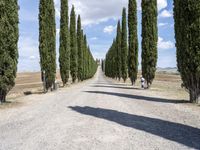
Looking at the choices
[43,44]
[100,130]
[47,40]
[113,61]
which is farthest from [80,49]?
[100,130]

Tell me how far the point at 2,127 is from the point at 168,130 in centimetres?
536

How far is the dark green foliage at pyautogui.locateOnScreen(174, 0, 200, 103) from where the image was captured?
62.3 ft

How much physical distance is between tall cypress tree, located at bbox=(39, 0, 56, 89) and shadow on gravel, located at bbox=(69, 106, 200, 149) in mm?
16327

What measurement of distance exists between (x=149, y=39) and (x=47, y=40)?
9770mm

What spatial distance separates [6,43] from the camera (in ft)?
62.8

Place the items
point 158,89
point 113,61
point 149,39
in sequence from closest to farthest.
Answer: point 158,89
point 149,39
point 113,61

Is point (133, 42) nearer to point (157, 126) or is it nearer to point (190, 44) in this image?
point (190, 44)

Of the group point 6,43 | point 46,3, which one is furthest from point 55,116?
point 46,3

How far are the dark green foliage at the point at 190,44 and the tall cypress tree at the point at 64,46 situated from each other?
23543 millimetres

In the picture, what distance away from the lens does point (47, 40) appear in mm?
31438

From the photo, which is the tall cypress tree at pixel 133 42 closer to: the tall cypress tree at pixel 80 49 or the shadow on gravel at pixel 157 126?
the tall cypress tree at pixel 80 49

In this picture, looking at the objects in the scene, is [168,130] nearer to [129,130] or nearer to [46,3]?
[129,130]

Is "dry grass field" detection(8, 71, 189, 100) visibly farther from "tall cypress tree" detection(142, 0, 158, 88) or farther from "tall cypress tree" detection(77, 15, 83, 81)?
"tall cypress tree" detection(77, 15, 83, 81)

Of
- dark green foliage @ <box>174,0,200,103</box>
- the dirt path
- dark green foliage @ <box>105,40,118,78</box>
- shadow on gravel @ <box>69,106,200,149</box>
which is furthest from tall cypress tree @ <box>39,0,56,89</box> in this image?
dark green foliage @ <box>105,40,118,78</box>
